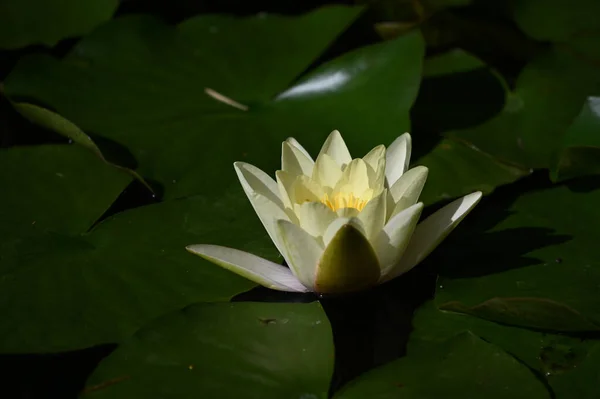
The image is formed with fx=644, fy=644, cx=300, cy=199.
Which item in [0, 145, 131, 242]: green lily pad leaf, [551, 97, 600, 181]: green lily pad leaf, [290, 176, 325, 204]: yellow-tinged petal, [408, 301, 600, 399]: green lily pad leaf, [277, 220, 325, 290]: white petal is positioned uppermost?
[290, 176, 325, 204]: yellow-tinged petal

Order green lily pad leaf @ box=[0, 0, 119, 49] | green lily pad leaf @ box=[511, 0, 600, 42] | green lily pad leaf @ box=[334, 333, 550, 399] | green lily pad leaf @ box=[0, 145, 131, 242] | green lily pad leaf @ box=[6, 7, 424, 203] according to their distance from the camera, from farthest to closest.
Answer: green lily pad leaf @ box=[511, 0, 600, 42]
green lily pad leaf @ box=[0, 0, 119, 49]
green lily pad leaf @ box=[6, 7, 424, 203]
green lily pad leaf @ box=[0, 145, 131, 242]
green lily pad leaf @ box=[334, 333, 550, 399]

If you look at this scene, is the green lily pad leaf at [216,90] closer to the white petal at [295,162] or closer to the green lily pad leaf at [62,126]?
the green lily pad leaf at [62,126]

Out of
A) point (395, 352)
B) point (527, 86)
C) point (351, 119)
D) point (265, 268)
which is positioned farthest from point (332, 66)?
point (395, 352)

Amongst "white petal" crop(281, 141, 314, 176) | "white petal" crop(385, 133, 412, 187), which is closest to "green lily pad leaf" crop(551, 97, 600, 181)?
"white petal" crop(385, 133, 412, 187)

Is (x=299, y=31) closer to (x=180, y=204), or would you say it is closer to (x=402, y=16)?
(x=402, y=16)

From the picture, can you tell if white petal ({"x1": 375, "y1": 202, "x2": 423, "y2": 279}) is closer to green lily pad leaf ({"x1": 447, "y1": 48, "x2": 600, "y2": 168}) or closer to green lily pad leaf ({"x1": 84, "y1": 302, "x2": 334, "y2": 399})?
green lily pad leaf ({"x1": 84, "y1": 302, "x2": 334, "y2": 399})

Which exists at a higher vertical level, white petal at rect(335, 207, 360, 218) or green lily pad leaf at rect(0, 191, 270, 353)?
white petal at rect(335, 207, 360, 218)
